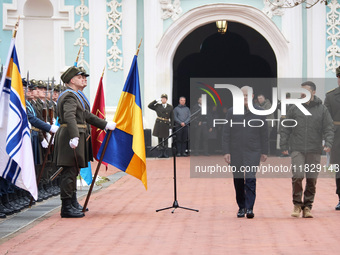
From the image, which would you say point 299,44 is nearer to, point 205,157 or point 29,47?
point 205,157

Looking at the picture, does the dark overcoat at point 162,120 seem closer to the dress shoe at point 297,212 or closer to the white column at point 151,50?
the white column at point 151,50

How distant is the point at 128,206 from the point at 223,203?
1.53 metres

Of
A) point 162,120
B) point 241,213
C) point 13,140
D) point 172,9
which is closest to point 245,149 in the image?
point 241,213

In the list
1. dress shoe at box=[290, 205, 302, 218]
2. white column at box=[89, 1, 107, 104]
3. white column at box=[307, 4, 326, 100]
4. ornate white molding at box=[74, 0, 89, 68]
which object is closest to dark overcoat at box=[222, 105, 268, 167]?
dress shoe at box=[290, 205, 302, 218]

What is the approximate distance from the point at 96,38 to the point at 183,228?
52.2 ft

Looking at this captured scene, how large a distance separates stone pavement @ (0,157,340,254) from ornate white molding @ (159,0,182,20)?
11473mm

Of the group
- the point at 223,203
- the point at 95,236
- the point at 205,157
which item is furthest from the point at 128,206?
the point at 205,157

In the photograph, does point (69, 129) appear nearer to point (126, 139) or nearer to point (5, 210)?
point (126, 139)

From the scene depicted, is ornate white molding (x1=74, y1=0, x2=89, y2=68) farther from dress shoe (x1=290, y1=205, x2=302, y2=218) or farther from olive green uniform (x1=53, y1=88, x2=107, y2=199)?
dress shoe (x1=290, y1=205, x2=302, y2=218)

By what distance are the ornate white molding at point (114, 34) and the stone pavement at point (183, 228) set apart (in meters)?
10.9

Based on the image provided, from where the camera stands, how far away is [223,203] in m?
12.8

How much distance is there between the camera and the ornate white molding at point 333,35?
2467 cm

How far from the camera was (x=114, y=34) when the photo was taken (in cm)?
2516

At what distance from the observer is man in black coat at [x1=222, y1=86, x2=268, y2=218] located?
10867mm
